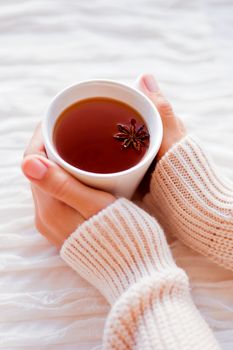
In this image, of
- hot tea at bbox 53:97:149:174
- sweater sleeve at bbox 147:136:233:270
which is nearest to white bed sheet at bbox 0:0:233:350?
sweater sleeve at bbox 147:136:233:270

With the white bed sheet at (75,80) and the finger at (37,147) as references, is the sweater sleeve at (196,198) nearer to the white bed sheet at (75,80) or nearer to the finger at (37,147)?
the white bed sheet at (75,80)

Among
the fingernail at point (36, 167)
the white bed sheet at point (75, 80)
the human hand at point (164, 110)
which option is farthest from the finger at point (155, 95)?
the fingernail at point (36, 167)

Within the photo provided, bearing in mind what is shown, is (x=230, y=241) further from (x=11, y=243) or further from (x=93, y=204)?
(x=11, y=243)

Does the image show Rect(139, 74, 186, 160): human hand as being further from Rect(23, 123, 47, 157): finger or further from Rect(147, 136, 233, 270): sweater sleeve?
Rect(23, 123, 47, 157): finger

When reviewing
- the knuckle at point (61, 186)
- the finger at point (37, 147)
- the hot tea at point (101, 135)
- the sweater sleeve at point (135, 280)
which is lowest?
the sweater sleeve at point (135, 280)

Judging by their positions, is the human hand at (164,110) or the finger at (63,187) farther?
the human hand at (164,110)

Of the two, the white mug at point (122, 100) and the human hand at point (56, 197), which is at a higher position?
the white mug at point (122, 100)

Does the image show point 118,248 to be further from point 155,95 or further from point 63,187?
point 155,95
